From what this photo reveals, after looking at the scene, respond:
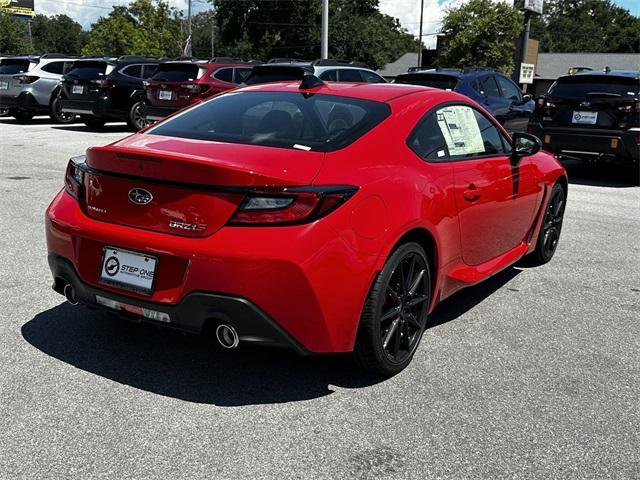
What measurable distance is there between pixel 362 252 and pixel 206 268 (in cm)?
72

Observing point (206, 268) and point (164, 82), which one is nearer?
point (206, 268)

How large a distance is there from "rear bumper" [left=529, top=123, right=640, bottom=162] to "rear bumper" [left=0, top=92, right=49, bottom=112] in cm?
1296

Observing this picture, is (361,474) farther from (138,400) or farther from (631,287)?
(631,287)

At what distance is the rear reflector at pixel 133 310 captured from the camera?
3262mm

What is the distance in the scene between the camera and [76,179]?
3.72 meters

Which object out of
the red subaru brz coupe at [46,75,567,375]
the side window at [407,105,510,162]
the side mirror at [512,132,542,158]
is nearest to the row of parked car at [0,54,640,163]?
the side mirror at [512,132,542,158]

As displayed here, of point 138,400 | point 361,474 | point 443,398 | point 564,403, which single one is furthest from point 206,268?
point 564,403

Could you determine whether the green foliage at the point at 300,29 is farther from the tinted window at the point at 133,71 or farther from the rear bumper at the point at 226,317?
the rear bumper at the point at 226,317

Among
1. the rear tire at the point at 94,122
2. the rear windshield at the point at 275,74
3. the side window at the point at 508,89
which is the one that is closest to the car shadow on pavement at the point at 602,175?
the side window at the point at 508,89

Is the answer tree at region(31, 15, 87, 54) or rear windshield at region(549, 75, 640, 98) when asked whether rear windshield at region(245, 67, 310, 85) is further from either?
tree at region(31, 15, 87, 54)

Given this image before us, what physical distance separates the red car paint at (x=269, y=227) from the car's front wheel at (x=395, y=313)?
0.09 metres

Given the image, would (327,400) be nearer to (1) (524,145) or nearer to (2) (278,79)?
(1) (524,145)

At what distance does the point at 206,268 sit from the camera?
10.1ft

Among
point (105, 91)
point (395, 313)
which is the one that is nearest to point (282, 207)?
point (395, 313)
